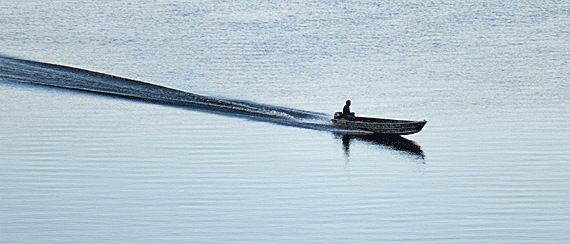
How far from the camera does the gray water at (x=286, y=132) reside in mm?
23438

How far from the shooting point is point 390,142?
1462 inches

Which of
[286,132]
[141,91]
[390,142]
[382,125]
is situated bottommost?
[390,142]

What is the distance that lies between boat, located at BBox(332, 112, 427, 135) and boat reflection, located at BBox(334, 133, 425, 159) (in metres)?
0.35

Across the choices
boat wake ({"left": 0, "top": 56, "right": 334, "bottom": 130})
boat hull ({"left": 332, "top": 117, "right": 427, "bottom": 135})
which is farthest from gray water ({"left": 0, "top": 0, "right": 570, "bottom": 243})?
boat hull ({"left": 332, "top": 117, "right": 427, "bottom": 135})

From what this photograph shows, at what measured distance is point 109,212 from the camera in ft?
79.4

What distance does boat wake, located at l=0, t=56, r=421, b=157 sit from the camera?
41.2 meters

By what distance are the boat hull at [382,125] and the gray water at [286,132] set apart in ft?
2.22

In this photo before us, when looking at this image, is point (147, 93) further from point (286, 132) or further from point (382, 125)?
point (382, 125)

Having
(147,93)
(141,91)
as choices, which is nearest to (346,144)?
(147,93)

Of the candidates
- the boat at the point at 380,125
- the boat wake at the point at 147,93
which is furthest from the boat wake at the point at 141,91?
the boat at the point at 380,125

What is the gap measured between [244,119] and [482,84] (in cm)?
1935

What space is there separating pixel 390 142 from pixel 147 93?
1603 centimetres

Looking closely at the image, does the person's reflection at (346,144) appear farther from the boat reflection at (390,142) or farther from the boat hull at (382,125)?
the boat hull at (382,125)

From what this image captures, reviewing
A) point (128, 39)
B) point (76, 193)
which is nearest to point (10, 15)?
point (128, 39)
